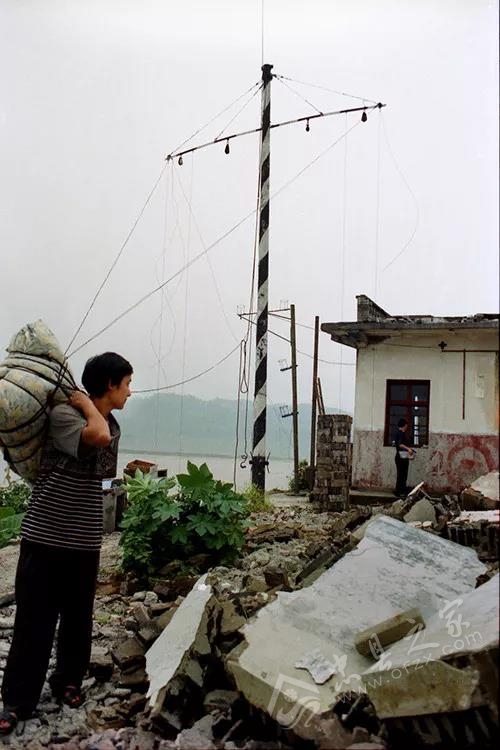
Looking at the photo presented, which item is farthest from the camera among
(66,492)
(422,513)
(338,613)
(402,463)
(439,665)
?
(402,463)

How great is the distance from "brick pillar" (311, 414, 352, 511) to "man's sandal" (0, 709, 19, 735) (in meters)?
7.56

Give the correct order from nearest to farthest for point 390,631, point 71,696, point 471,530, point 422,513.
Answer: point 390,631 < point 71,696 < point 471,530 < point 422,513

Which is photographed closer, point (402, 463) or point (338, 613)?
point (338, 613)

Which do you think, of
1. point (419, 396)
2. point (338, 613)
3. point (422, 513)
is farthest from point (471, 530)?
point (419, 396)

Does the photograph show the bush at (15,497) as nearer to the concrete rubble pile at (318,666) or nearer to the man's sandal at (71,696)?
the concrete rubble pile at (318,666)

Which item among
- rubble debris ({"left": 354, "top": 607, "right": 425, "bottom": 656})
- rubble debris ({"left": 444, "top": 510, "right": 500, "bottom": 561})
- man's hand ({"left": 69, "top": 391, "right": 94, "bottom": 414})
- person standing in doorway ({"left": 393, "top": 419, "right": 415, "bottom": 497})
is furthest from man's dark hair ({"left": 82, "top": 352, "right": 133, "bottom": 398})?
person standing in doorway ({"left": 393, "top": 419, "right": 415, "bottom": 497})

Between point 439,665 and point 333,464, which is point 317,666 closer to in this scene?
point 439,665

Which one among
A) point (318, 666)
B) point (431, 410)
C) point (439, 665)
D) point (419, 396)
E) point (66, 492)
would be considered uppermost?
point (419, 396)

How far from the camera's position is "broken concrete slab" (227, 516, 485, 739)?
72.2 inches

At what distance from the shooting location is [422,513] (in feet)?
13.4

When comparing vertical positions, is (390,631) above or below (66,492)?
below

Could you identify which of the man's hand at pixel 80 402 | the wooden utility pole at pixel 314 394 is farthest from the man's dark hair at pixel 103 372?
the wooden utility pole at pixel 314 394

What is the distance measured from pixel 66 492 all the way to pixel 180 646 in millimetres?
771

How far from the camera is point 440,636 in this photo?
152cm
